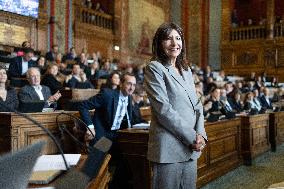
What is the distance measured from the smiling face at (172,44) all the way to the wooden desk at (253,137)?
13.2 ft

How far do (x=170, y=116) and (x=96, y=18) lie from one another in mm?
10883

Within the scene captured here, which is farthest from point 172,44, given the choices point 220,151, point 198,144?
point 220,151

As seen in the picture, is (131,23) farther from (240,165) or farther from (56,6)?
(240,165)

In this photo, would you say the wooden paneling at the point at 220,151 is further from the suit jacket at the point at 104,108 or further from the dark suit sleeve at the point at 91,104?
the dark suit sleeve at the point at 91,104

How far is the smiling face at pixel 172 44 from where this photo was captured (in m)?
1.69

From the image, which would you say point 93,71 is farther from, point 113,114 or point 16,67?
point 113,114

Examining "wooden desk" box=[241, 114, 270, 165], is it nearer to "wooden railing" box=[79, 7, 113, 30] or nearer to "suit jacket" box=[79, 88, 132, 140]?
"suit jacket" box=[79, 88, 132, 140]

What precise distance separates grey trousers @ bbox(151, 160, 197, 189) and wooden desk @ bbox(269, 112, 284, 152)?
534 centimetres

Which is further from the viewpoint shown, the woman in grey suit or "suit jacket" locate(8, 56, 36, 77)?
"suit jacket" locate(8, 56, 36, 77)

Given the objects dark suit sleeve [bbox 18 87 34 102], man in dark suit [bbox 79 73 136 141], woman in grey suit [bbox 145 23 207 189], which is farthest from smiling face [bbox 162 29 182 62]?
dark suit sleeve [bbox 18 87 34 102]

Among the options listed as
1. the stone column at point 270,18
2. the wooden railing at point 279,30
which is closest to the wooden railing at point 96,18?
the stone column at point 270,18

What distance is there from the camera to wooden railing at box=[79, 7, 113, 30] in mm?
11484

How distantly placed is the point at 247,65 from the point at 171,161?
1396cm

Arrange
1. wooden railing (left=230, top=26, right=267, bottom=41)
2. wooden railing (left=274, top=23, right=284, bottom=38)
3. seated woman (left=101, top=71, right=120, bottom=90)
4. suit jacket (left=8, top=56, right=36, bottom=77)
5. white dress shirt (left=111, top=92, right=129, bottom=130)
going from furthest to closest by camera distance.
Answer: wooden railing (left=230, top=26, right=267, bottom=41) < wooden railing (left=274, top=23, right=284, bottom=38) < suit jacket (left=8, top=56, right=36, bottom=77) < seated woman (left=101, top=71, right=120, bottom=90) < white dress shirt (left=111, top=92, right=129, bottom=130)
